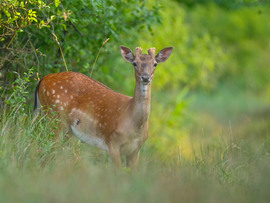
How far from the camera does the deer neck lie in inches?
280

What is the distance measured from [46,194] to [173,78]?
47.2 feet

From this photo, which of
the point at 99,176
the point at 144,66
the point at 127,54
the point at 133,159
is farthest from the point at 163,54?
the point at 99,176

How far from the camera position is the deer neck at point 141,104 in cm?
710

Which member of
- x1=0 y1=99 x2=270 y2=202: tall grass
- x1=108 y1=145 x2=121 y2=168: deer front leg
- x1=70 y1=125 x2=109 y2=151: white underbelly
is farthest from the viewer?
x1=70 y1=125 x2=109 y2=151: white underbelly

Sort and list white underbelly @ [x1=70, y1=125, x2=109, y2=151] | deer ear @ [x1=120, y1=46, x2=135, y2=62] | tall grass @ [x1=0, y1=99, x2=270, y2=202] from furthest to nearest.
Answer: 1. white underbelly @ [x1=70, y1=125, x2=109, y2=151]
2. deer ear @ [x1=120, y1=46, x2=135, y2=62]
3. tall grass @ [x1=0, y1=99, x2=270, y2=202]

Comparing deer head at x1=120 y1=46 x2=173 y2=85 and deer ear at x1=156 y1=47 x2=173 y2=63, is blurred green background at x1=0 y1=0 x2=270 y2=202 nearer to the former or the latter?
deer head at x1=120 y1=46 x2=173 y2=85

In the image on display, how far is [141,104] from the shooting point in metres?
7.16

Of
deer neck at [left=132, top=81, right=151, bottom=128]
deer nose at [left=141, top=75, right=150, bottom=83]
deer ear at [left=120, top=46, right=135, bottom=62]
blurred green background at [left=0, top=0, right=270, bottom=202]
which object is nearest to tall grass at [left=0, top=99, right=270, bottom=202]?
blurred green background at [left=0, top=0, right=270, bottom=202]

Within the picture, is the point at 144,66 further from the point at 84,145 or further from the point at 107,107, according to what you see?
the point at 84,145

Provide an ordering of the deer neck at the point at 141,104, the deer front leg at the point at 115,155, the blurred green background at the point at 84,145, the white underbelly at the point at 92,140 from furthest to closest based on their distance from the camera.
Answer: the white underbelly at the point at 92,140 < the deer front leg at the point at 115,155 < the deer neck at the point at 141,104 < the blurred green background at the point at 84,145

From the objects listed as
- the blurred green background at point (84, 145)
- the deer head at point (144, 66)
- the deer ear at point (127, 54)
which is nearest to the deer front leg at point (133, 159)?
the blurred green background at point (84, 145)

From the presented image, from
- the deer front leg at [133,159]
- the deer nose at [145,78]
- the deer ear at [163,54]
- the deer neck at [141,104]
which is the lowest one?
the deer front leg at [133,159]

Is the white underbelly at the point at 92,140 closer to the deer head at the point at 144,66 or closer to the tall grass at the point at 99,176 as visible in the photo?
the tall grass at the point at 99,176

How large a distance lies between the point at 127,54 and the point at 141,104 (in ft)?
2.56
